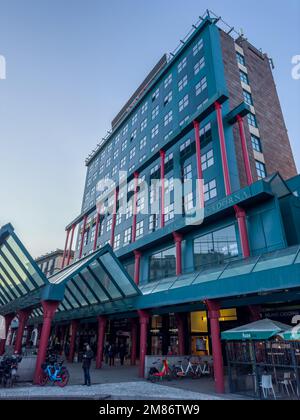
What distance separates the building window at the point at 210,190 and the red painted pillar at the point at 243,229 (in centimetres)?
484

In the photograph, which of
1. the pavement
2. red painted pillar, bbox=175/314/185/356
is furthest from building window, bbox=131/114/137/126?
the pavement

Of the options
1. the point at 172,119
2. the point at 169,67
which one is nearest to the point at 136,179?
the point at 172,119

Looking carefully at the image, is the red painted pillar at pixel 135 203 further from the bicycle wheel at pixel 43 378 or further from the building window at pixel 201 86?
the bicycle wheel at pixel 43 378

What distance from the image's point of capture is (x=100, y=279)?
18.5m

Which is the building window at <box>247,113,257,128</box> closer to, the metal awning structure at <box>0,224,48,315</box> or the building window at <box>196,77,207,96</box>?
the building window at <box>196,77,207,96</box>

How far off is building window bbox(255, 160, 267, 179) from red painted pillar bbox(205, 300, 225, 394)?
18186mm

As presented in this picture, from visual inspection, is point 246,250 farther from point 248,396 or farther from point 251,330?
point 248,396

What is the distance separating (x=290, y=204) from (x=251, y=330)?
1108 centimetres

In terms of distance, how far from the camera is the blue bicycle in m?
13.1

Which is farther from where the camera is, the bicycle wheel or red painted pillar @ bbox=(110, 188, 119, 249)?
red painted pillar @ bbox=(110, 188, 119, 249)

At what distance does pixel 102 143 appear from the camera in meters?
58.6

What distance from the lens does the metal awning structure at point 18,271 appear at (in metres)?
16.2

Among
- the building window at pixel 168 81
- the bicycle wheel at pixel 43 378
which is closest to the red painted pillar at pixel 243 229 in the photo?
the bicycle wheel at pixel 43 378

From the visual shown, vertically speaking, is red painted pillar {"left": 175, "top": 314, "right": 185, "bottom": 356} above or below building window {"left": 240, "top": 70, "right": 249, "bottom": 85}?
below
